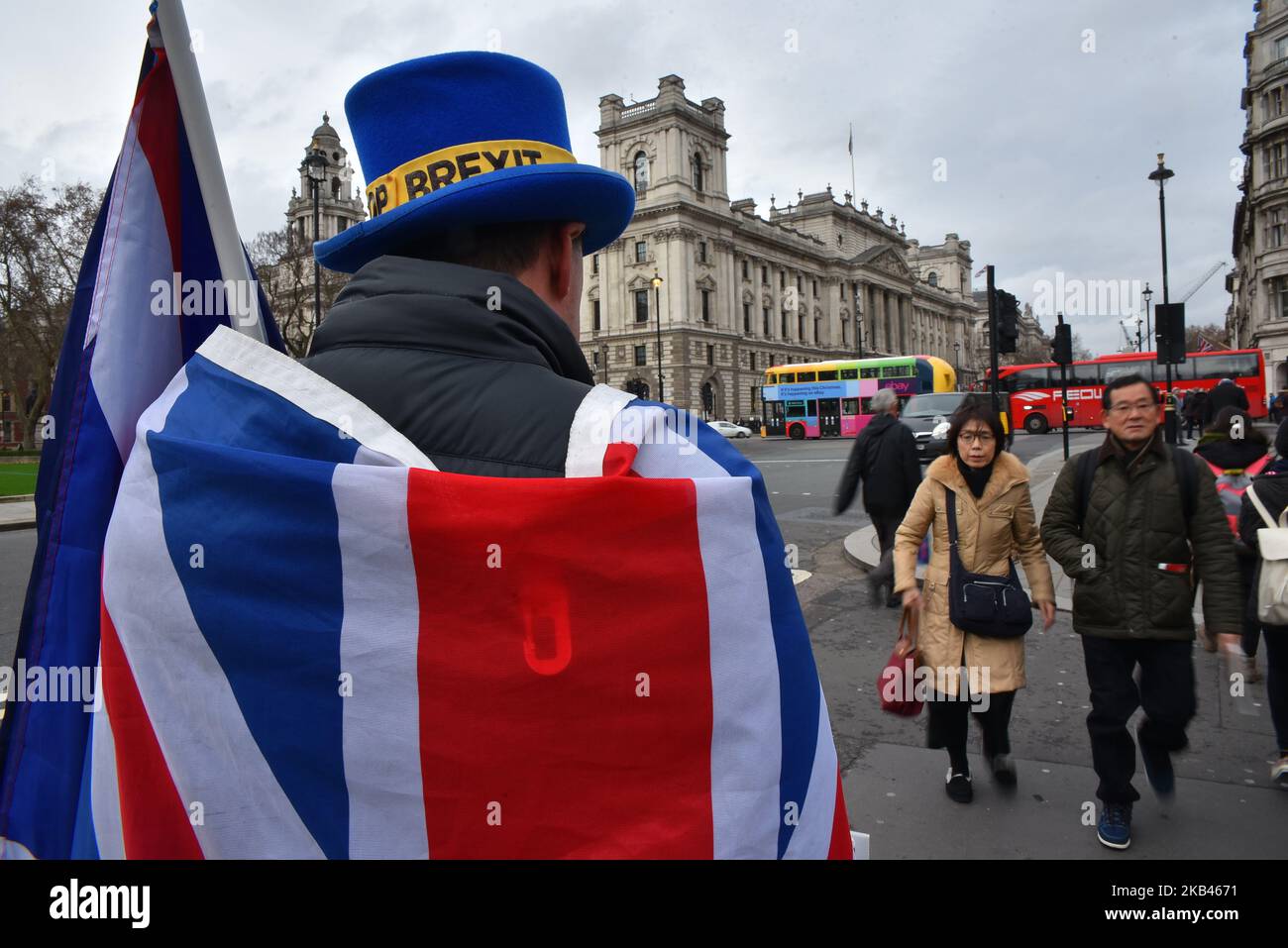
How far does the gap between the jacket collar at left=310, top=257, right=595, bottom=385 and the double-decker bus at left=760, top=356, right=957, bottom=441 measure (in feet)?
124

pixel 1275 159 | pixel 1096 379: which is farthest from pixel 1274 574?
pixel 1275 159

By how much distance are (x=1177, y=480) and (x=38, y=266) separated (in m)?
41.7

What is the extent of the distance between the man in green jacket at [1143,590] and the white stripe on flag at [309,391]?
3.18 meters

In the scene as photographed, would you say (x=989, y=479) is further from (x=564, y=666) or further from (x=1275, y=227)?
(x=1275, y=227)

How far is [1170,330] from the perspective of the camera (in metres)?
13.8

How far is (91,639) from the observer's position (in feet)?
3.82

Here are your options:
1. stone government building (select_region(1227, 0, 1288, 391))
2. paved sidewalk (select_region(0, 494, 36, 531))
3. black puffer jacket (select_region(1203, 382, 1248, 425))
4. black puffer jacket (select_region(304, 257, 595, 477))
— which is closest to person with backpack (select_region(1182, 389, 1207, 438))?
black puffer jacket (select_region(1203, 382, 1248, 425))

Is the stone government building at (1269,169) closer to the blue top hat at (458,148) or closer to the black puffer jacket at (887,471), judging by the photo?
the black puffer jacket at (887,471)

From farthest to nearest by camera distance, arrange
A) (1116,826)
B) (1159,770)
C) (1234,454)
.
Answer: (1234,454), (1159,770), (1116,826)
